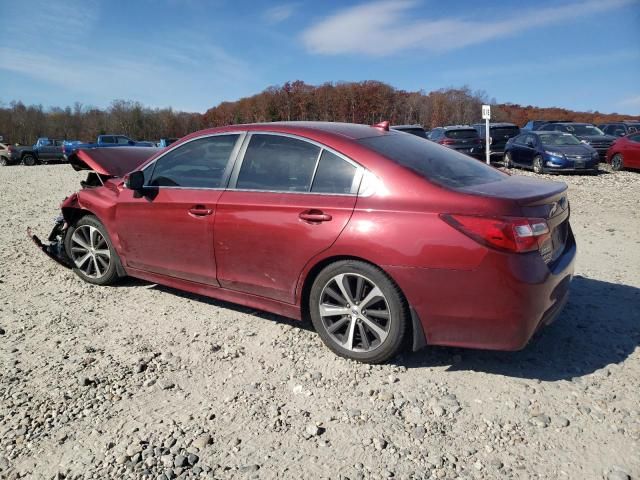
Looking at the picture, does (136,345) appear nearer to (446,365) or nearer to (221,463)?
(221,463)

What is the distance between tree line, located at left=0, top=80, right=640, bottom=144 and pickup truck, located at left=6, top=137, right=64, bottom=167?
36805 millimetres

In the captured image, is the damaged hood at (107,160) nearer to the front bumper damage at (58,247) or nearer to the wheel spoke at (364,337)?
the front bumper damage at (58,247)

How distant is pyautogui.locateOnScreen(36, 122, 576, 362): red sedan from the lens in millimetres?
2820

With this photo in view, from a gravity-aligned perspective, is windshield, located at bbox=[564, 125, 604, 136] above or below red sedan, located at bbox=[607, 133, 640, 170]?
above

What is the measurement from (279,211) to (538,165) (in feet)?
46.4

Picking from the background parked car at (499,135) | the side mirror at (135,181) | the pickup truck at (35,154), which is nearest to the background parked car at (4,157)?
the pickup truck at (35,154)

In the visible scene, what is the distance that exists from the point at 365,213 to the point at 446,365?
3.82 feet

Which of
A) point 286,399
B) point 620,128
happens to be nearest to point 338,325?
point 286,399

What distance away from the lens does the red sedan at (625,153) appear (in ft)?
50.6

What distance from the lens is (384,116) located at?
8119 centimetres

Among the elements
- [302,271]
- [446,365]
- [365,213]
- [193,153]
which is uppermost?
[193,153]

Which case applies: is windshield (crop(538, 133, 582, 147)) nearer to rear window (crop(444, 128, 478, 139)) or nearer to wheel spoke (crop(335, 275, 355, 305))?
rear window (crop(444, 128, 478, 139))

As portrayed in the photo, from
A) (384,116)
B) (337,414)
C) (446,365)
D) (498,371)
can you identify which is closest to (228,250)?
(337,414)

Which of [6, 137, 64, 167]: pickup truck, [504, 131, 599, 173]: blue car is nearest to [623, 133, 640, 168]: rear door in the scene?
[504, 131, 599, 173]: blue car
